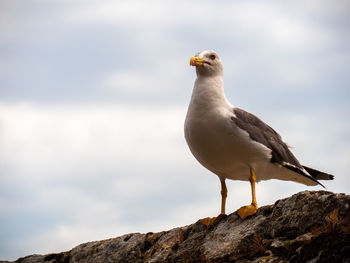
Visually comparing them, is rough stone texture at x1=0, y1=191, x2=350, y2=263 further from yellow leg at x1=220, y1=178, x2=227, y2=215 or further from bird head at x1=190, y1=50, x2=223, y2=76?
bird head at x1=190, y1=50, x2=223, y2=76

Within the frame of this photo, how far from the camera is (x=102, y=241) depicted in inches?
368

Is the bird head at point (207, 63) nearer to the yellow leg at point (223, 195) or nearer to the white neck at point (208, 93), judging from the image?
the white neck at point (208, 93)

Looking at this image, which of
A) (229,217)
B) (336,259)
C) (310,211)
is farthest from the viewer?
(229,217)

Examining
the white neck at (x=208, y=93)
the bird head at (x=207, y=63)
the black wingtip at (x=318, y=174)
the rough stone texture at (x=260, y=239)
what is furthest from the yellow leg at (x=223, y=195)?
the black wingtip at (x=318, y=174)

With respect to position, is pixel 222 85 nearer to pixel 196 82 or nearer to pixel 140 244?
pixel 196 82

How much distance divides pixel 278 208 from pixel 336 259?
6.00ft

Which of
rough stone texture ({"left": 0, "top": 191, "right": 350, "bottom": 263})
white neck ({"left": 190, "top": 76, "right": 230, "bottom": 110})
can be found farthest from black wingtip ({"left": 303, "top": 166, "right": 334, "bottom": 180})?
rough stone texture ({"left": 0, "top": 191, "right": 350, "bottom": 263})

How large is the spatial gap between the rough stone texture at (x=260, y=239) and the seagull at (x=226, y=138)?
3.65 feet

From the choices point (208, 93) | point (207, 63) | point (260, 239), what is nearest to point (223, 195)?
point (208, 93)

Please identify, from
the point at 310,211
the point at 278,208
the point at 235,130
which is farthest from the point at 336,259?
the point at 235,130

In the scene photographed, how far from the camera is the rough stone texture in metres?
6.00

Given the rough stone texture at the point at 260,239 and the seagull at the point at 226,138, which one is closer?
the rough stone texture at the point at 260,239

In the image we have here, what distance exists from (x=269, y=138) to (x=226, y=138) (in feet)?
4.13

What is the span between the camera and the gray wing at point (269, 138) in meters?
9.44
